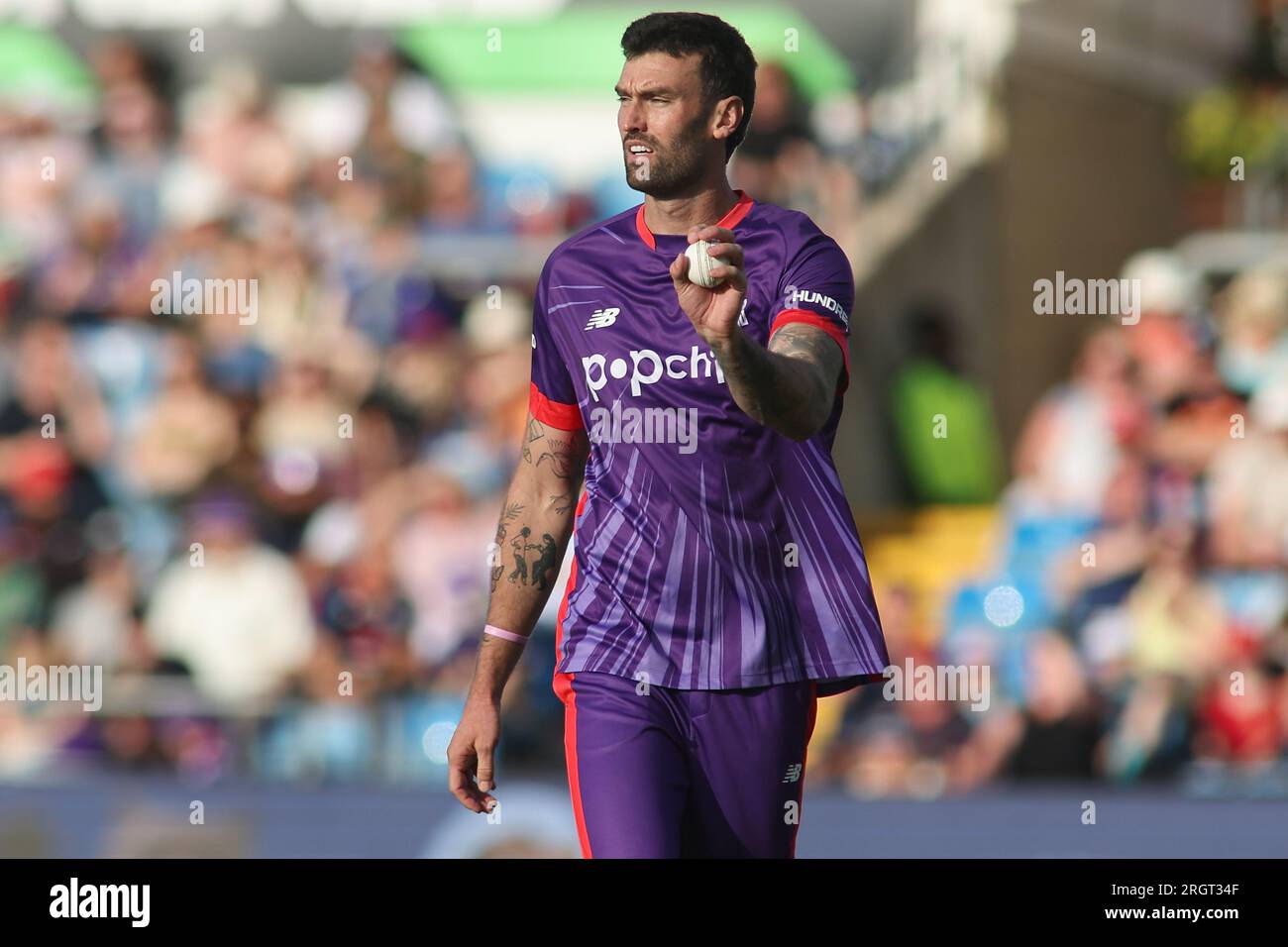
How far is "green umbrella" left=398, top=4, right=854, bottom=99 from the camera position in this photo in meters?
13.8

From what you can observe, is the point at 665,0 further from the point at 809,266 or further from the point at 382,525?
the point at 809,266

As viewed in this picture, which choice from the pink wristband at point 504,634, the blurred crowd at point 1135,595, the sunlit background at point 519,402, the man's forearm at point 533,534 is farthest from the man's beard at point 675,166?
the blurred crowd at point 1135,595

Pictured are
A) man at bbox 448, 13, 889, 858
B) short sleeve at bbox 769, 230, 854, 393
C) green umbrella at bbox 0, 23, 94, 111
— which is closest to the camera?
short sleeve at bbox 769, 230, 854, 393

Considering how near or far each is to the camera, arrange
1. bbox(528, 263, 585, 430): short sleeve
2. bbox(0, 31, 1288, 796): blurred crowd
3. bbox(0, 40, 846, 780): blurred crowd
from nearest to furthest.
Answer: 1. bbox(528, 263, 585, 430): short sleeve
2. bbox(0, 31, 1288, 796): blurred crowd
3. bbox(0, 40, 846, 780): blurred crowd

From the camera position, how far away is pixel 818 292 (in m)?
4.17

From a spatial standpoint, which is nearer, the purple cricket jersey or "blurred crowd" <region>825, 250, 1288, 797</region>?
the purple cricket jersey

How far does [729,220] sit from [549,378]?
52cm

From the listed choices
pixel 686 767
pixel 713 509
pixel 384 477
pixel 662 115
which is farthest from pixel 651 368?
pixel 384 477

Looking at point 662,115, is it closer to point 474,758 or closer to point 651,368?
point 651,368

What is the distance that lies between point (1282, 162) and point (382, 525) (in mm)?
7041

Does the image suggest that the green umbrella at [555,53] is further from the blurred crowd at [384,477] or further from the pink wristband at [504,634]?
the pink wristband at [504,634]

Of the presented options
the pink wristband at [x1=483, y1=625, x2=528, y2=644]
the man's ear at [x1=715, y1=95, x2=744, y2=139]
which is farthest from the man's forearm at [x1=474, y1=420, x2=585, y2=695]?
the man's ear at [x1=715, y1=95, x2=744, y2=139]

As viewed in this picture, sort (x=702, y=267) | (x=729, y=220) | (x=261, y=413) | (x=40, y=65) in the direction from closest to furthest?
(x=702, y=267)
(x=729, y=220)
(x=261, y=413)
(x=40, y=65)

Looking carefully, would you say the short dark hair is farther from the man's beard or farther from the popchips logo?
the popchips logo
